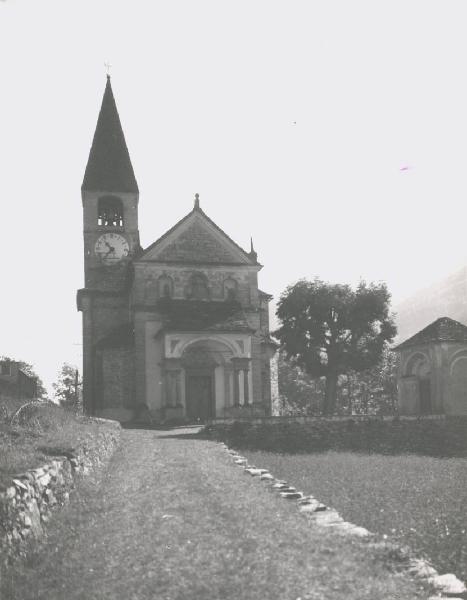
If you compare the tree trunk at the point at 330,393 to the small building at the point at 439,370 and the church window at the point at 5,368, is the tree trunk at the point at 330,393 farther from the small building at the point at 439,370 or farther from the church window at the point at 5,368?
the church window at the point at 5,368

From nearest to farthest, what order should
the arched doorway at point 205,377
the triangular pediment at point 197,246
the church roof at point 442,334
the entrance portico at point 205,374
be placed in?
the entrance portico at point 205,374 < the arched doorway at point 205,377 < the church roof at point 442,334 < the triangular pediment at point 197,246

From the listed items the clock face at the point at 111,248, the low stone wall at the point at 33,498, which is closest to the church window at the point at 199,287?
the clock face at the point at 111,248

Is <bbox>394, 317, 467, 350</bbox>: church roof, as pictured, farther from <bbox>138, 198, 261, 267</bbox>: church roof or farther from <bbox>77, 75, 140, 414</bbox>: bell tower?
<bbox>77, 75, 140, 414</bbox>: bell tower

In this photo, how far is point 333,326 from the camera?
151 ft

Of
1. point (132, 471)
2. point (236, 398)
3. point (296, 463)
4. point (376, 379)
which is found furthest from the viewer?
point (376, 379)

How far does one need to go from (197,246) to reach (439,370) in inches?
609

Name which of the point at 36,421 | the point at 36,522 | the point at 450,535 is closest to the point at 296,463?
the point at 36,421

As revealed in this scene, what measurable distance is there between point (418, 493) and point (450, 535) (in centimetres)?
488

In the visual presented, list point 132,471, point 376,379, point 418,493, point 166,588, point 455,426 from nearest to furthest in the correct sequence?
point 166,588 → point 418,493 → point 132,471 → point 455,426 → point 376,379

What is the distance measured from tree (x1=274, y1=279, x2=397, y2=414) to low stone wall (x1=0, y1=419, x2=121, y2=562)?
3181 cm

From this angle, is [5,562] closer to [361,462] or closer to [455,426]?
[361,462]

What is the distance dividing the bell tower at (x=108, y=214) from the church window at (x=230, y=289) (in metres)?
8.79

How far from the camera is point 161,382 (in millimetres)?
39219

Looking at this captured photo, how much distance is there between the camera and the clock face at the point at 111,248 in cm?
4809
